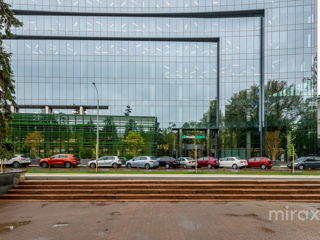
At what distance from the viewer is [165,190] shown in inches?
400

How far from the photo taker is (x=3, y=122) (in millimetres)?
10023

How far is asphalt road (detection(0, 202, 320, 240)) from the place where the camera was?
5.84m

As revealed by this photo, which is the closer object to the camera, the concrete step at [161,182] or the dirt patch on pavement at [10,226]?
the dirt patch on pavement at [10,226]

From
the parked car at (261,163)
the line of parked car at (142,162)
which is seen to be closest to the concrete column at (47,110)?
the line of parked car at (142,162)

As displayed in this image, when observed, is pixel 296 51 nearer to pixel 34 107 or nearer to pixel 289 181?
pixel 289 181

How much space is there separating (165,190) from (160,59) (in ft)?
101

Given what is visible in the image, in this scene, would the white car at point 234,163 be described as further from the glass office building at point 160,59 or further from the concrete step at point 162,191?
the glass office building at point 160,59

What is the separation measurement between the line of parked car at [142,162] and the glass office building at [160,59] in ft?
41.2

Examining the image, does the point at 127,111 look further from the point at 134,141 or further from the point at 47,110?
the point at 47,110

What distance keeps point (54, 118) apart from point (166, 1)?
28.5 m

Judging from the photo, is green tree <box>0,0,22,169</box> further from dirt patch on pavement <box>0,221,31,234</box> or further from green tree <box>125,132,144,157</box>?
green tree <box>125,132,144,157</box>

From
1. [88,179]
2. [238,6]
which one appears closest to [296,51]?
[238,6]

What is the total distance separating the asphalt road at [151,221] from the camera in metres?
5.84

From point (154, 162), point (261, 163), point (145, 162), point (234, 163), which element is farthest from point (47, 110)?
point (261, 163)
